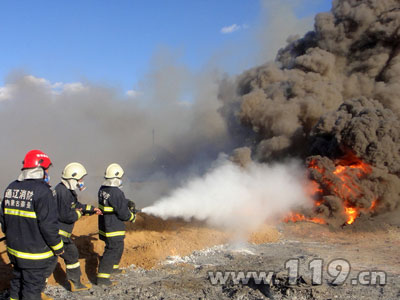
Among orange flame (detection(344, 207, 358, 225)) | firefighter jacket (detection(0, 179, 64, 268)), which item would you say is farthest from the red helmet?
orange flame (detection(344, 207, 358, 225))

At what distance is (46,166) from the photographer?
483cm

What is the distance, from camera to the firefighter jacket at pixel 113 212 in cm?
636

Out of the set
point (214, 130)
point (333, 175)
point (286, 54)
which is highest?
point (286, 54)

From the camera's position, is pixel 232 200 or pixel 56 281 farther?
pixel 232 200

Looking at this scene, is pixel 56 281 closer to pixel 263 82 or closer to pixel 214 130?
pixel 263 82

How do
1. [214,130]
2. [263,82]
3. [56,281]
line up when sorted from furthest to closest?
1. [214,130]
2. [263,82]
3. [56,281]

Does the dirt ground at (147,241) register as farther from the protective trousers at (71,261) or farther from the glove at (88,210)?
the glove at (88,210)

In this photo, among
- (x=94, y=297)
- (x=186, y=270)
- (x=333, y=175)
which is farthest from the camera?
(x=333, y=175)

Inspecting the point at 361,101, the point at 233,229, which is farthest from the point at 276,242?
the point at 361,101

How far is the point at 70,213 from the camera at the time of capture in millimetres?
5816

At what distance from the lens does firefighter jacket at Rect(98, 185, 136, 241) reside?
20.9 feet

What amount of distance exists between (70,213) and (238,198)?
648 cm

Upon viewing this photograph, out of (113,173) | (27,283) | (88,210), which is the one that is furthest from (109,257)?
(27,283)

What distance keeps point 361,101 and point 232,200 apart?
731 centimetres
